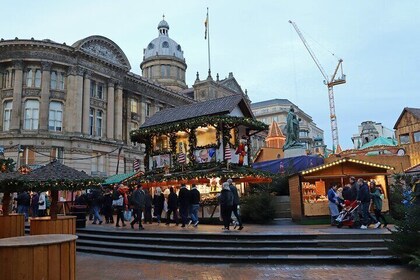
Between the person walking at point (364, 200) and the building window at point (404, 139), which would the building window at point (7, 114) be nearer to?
the person walking at point (364, 200)

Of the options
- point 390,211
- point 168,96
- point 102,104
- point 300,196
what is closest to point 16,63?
point 102,104

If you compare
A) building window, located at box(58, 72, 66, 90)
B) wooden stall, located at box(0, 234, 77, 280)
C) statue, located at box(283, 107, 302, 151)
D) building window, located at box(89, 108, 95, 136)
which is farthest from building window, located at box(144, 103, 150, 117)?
wooden stall, located at box(0, 234, 77, 280)

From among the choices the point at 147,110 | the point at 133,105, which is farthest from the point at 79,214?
the point at 147,110

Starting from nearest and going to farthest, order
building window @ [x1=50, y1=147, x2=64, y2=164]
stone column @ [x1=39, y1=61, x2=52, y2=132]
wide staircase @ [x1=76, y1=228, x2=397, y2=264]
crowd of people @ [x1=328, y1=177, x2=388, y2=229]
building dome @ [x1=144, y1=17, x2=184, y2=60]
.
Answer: wide staircase @ [x1=76, y1=228, x2=397, y2=264]
crowd of people @ [x1=328, y1=177, x2=388, y2=229]
building window @ [x1=50, y1=147, x2=64, y2=164]
stone column @ [x1=39, y1=61, x2=52, y2=132]
building dome @ [x1=144, y1=17, x2=184, y2=60]

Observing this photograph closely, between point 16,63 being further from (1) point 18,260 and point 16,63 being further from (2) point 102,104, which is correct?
(1) point 18,260

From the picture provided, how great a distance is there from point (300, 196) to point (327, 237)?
227 inches

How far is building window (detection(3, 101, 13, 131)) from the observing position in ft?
129

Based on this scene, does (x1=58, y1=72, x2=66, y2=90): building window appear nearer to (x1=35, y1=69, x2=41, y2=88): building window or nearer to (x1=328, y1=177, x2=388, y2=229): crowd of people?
(x1=35, y1=69, x2=41, y2=88): building window

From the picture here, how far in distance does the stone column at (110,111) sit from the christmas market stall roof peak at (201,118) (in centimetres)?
2034

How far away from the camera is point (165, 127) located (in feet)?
75.4

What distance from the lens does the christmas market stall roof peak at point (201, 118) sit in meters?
21.5

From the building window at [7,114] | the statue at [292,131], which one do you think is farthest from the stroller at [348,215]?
the building window at [7,114]

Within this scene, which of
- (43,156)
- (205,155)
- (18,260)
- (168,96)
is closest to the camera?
(18,260)

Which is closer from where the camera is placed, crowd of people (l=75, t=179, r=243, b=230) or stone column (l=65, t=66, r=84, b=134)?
crowd of people (l=75, t=179, r=243, b=230)
